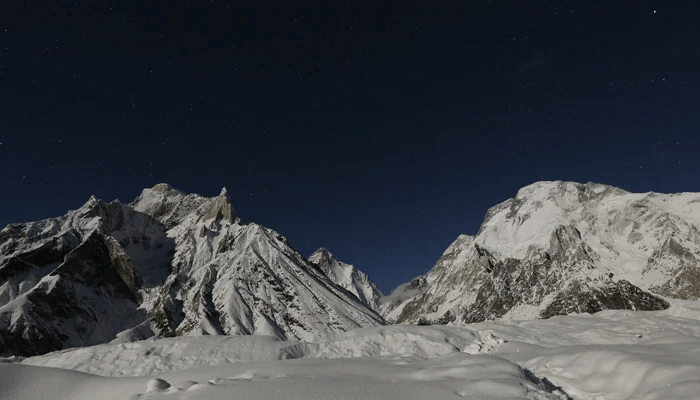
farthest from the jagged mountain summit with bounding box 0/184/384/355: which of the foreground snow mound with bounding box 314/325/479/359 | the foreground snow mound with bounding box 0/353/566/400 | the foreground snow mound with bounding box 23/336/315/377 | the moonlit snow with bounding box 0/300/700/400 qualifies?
the foreground snow mound with bounding box 0/353/566/400

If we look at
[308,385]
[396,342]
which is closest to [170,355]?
[396,342]

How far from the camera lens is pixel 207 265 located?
544 ft

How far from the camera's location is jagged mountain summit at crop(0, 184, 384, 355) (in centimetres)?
12312

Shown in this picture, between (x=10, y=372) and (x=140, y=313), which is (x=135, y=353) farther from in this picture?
(x=140, y=313)

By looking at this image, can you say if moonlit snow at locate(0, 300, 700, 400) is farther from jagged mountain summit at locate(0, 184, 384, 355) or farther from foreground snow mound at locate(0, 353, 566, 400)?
jagged mountain summit at locate(0, 184, 384, 355)

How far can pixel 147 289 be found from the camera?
160 m

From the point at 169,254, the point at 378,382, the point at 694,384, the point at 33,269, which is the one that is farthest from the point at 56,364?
the point at 169,254

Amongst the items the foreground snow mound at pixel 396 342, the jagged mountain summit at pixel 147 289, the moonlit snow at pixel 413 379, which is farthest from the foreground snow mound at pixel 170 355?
the jagged mountain summit at pixel 147 289

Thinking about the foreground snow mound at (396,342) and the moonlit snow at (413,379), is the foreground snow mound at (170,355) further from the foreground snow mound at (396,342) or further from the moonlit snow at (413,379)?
the moonlit snow at (413,379)

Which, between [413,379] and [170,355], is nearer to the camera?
[413,379]

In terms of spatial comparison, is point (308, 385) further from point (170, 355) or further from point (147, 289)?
point (147, 289)

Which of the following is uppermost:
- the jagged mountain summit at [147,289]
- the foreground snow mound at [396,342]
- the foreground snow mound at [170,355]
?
the jagged mountain summit at [147,289]

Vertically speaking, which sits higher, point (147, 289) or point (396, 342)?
point (147, 289)

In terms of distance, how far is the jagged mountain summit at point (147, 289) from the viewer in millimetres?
123125
